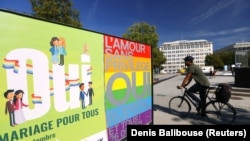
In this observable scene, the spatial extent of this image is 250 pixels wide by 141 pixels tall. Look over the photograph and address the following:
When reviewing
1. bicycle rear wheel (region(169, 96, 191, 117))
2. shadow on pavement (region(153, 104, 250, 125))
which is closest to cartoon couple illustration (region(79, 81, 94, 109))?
shadow on pavement (region(153, 104, 250, 125))

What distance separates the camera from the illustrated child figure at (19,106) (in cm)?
230

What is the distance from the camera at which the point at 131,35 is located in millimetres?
31172

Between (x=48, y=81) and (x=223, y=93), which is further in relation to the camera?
(x=223, y=93)

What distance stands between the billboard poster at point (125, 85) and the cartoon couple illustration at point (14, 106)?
4.87 feet

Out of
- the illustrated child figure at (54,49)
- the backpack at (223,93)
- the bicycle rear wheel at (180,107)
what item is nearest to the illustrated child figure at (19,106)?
the illustrated child figure at (54,49)

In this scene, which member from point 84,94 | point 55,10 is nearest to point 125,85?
point 84,94

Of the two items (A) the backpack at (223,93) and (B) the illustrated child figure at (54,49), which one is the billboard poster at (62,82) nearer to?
(B) the illustrated child figure at (54,49)

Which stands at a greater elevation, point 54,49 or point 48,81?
point 54,49

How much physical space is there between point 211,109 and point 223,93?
0.72m

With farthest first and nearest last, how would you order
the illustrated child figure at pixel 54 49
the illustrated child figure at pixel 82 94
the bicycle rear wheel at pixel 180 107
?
the bicycle rear wheel at pixel 180 107
the illustrated child figure at pixel 82 94
the illustrated child figure at pixel 54 49

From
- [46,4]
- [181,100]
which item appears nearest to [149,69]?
[181,100]

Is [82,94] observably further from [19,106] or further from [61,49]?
[19,106]

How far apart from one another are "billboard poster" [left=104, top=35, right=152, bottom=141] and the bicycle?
2.20 metres

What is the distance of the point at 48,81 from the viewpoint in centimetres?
262
